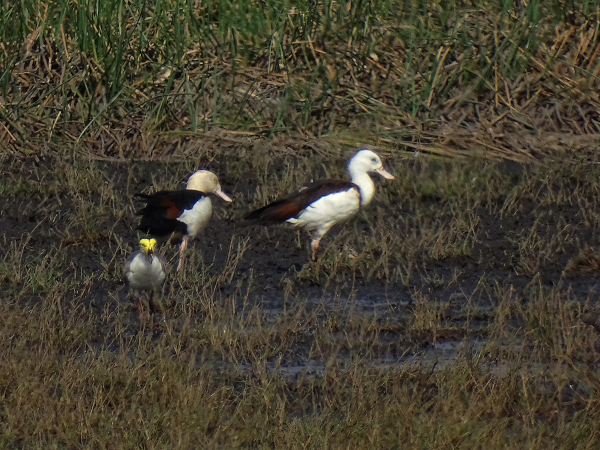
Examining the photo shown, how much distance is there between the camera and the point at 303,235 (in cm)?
884

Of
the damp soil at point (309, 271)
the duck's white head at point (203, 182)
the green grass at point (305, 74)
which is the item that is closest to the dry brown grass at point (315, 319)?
the damp soil at point (309, 271)

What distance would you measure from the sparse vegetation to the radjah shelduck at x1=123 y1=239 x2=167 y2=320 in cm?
17

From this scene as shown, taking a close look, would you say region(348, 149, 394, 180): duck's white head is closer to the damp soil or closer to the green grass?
the damp soil

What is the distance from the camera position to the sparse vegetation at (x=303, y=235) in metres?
4.86

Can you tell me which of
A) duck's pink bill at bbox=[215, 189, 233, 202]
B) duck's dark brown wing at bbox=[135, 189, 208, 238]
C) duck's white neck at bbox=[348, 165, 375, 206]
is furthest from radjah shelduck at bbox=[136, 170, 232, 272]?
duck's white neck at bbox=[348, 165, 375, 206]

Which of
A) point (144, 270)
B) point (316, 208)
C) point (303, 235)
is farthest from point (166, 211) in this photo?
point (144, 270)

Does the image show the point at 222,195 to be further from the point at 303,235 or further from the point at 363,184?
the point at 363,184

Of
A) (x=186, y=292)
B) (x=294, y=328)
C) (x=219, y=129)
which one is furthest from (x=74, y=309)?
(x=219, y=129)

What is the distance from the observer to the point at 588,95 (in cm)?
1088

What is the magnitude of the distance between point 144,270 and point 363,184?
2.54 metres

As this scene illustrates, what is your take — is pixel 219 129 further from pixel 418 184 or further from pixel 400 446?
pixel 400 446

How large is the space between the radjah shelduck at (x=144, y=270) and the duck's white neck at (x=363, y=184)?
230cm

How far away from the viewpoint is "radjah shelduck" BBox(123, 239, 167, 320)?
262 inches

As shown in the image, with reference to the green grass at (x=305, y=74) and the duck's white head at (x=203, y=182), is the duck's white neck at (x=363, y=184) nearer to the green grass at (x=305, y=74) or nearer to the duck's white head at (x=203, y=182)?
the duck's white head at (x=203, y=182)
